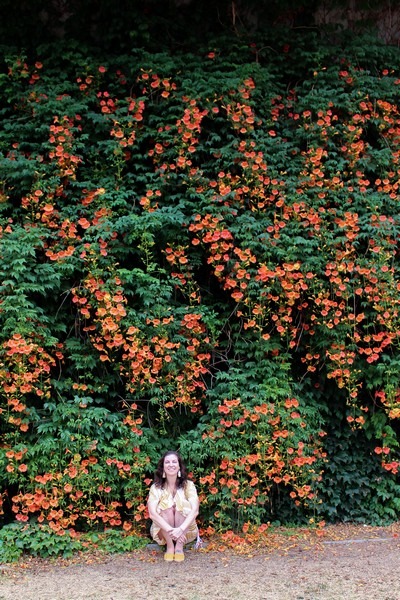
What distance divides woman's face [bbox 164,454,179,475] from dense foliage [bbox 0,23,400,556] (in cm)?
28

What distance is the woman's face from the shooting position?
161 inches

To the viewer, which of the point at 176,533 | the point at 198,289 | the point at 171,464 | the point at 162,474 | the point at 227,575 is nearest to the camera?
the point at 227,575

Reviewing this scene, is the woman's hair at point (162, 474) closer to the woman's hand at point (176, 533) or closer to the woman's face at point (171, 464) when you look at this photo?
the woman's face at point (171, 464)

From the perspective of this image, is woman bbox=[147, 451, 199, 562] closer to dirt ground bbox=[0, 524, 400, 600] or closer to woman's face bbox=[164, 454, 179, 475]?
woman's face bbox=[164, 454, 179, 475]

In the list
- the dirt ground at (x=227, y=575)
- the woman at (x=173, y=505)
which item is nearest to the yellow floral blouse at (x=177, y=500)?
the woman at (x=173, y=505)

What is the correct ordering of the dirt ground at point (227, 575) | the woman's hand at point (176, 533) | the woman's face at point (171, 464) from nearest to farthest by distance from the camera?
the dirt ground at point (227, 575), the woman's hand at point (176, 533), the woman's face at point (171, 464)

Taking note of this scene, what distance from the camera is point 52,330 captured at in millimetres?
4754

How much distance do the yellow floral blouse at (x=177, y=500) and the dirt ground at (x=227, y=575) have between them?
13 cm

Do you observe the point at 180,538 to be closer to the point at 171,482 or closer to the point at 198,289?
the point at 171,482

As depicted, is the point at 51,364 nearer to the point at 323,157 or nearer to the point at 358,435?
the point at 358,435

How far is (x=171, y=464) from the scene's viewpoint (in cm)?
410

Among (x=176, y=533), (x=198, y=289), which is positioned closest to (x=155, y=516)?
(x=176, y=533)

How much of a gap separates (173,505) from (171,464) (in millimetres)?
279

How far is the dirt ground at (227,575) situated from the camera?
341 centimetres
